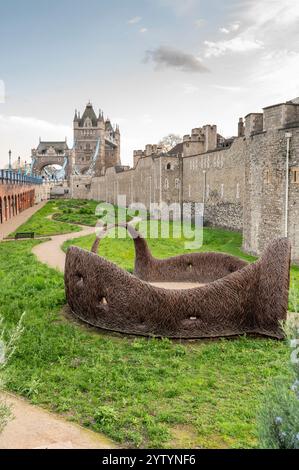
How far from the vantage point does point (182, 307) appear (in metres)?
10.4

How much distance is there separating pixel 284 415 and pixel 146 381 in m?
4.29

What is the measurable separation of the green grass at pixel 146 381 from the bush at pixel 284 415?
1436 mm

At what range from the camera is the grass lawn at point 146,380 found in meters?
6.48

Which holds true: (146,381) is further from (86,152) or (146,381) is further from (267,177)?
(86,152)

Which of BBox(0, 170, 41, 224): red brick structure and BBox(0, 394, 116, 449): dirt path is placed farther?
BBox(0, 170, 41, 224): red brick structure

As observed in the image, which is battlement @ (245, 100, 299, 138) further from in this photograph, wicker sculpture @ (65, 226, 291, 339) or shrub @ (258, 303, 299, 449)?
shrub @ (258, 303, 299, 449)

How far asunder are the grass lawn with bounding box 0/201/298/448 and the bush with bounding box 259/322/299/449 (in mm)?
1807

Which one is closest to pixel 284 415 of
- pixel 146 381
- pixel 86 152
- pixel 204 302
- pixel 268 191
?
pixel 146 381

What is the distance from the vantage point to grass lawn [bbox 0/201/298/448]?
6.48 metres

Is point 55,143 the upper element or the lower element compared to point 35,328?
upper

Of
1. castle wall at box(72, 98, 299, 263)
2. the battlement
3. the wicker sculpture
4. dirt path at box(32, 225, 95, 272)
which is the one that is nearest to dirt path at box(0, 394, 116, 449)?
the wicker sculpture

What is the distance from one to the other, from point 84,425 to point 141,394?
1.29 m
